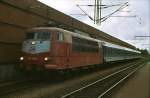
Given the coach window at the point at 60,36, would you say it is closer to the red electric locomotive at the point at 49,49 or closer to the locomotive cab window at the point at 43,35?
the red electric locomotive at the point at 49,49

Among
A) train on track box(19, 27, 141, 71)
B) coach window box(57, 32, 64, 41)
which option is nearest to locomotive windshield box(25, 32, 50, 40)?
train on track box(19, 27, 141, 71)

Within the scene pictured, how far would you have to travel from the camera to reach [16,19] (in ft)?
61.3

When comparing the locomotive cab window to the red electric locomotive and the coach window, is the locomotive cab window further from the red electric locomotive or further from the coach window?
the coach window

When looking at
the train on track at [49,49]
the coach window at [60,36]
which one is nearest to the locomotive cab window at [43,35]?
the train on track at [49,49]

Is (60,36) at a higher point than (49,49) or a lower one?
higher

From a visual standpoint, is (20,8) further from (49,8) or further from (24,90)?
(24,90)

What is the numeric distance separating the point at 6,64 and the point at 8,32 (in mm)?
1729

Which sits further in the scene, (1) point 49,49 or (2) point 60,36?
(2) point 60,36

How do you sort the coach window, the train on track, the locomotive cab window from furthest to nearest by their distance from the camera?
the coach window, the locomotive cab window, the train on track

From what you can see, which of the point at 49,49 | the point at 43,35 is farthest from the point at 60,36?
the point at 49,49

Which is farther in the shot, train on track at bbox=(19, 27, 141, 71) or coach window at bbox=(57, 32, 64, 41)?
coach window at bbox=(57, 32, 64, 41)

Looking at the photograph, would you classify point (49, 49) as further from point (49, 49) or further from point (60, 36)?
point (60, 36)

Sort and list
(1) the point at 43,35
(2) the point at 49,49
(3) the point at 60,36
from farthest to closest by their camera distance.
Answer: (3) the point at 60,36 < (1) the point at 43,35 < (2) the point at 49,49

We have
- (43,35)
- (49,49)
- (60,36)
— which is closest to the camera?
(49,49)
